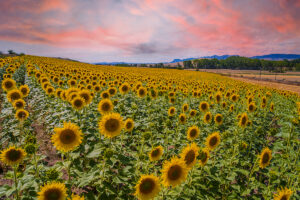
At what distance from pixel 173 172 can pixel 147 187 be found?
46 cm

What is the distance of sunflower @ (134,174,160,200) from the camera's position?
2271 millimetres

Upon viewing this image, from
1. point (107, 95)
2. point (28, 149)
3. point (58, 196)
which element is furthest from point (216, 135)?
point (107, 95)

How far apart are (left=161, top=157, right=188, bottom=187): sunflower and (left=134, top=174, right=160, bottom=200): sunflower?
18 cm

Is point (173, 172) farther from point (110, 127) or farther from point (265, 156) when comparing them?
point (265, 156)

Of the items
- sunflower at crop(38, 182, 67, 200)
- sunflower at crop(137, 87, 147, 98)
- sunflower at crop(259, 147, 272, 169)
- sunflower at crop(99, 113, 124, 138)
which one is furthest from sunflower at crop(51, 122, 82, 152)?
sunflower at crop(137, 87, 147, 98)

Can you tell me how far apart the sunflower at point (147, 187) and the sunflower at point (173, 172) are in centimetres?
18

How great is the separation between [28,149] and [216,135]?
147 inches

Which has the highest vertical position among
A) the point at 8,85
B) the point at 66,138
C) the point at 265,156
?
the point at 8,85

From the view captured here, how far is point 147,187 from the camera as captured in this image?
2256 mm

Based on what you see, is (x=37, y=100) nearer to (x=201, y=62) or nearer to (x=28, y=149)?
(x=28, y=149)

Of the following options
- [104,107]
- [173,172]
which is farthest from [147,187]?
[104,107]

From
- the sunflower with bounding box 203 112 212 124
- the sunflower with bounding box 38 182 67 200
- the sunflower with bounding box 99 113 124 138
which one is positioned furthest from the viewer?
the sunflower with bounding box 203 112 212 124

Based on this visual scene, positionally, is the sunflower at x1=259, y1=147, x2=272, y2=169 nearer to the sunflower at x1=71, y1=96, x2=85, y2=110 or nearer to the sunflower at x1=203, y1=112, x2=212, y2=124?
the sunflower at x1=203, y1=112, x2=212, y2=124

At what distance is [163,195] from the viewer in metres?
2.62
